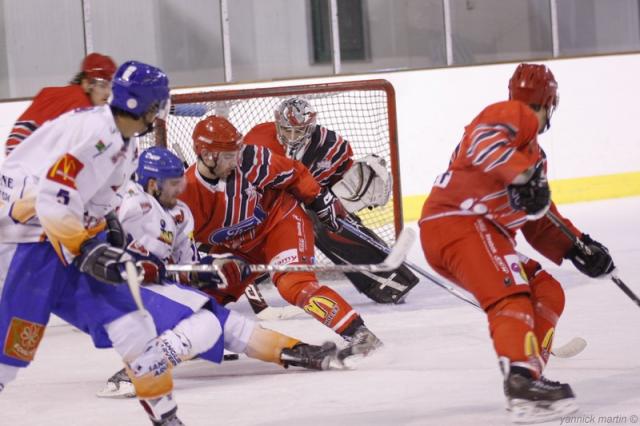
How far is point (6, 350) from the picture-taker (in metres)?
2.65

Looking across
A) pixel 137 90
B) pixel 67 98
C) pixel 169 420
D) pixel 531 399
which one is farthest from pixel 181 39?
pixel 531 399

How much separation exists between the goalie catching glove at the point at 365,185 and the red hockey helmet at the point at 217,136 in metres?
1.46

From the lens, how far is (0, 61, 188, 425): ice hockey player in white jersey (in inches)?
100.0

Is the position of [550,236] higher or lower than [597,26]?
lower

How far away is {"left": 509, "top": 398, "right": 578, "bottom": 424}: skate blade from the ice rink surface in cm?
5

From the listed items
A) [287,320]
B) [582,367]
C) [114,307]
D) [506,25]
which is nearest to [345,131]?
[287,320]

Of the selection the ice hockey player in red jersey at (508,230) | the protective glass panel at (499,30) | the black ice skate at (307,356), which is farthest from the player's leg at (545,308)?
the protective glass panel at (499,30)

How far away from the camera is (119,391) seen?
137 inches

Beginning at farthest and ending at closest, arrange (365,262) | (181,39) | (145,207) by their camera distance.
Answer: (181,39) < (365,262) < (145,207)

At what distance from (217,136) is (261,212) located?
15.8 inches

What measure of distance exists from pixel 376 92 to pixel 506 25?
7.62 ft

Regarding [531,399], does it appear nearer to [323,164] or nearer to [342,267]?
[342,267]

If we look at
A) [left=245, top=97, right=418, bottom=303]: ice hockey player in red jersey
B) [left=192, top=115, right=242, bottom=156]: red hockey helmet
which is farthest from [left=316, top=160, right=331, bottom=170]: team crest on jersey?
[left=192, top=115, right=242, bottom=156]: red hockey helmet

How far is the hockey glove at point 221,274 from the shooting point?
9.43 ft
